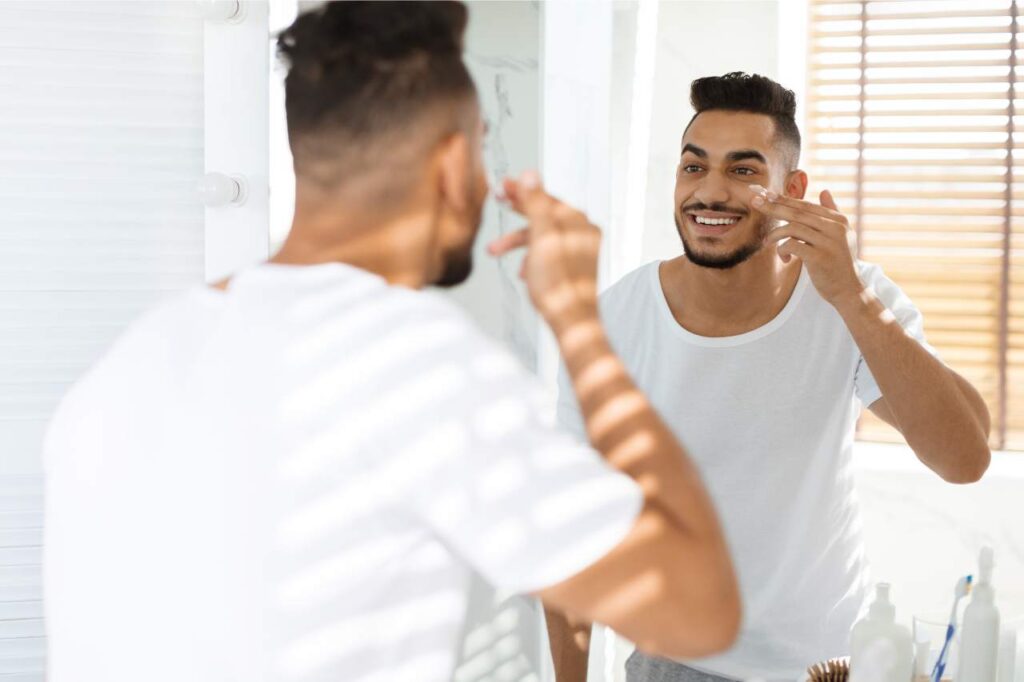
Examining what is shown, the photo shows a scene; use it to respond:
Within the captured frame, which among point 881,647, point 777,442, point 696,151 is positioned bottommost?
point 881,647

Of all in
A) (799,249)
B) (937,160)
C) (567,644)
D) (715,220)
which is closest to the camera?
(567,644)

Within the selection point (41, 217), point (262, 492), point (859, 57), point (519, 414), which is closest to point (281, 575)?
point (262, 492)

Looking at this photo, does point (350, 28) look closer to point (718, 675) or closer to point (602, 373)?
→ point (602, 373)

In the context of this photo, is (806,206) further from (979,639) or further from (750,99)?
(979,639)

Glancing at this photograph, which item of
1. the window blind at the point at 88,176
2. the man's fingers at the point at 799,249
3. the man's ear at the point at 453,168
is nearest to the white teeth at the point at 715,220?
the man's fingers at the point at 799,249

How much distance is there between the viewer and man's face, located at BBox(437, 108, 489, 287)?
0.54 metres

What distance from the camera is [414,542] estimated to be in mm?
512

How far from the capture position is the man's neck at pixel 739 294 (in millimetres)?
1159

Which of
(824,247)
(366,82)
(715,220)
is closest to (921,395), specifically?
(824,247)

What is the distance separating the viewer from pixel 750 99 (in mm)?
1168

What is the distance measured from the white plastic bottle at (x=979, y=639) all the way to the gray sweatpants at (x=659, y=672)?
0.27 meters

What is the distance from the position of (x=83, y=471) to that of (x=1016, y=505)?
4.89ft

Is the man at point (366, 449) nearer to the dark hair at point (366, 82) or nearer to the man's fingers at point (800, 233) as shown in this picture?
the dark hair at point (366, 82)

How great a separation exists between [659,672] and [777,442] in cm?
29
